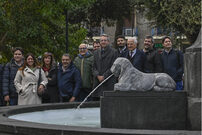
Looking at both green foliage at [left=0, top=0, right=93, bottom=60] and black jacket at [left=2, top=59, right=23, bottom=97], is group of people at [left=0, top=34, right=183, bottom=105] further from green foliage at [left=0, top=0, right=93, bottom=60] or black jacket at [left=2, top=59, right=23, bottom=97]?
green foliage at [left=0, top=0, right=93, bottom=60]

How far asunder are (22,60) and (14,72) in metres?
0.39

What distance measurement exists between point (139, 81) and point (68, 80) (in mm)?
4100

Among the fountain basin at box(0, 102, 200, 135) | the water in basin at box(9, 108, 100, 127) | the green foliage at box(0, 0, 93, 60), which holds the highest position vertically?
the green foliage at box(0, 0, 93, 60)

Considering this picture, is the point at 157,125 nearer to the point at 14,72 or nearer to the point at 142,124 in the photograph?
the point at 142,124

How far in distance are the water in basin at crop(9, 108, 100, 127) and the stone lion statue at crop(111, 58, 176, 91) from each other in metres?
1.04

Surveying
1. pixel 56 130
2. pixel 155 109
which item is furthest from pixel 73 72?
pixel 56 130

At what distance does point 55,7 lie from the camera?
20984 millimetres

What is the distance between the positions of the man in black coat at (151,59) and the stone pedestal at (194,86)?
3.38 meters

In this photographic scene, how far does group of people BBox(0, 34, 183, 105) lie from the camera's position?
37.3 feet

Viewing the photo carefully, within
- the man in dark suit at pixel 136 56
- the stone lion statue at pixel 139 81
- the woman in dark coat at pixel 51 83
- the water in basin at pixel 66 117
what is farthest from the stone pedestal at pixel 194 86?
the woman in dark coat at pixel 51 83

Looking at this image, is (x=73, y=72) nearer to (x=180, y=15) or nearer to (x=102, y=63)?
(x=102, y=63)

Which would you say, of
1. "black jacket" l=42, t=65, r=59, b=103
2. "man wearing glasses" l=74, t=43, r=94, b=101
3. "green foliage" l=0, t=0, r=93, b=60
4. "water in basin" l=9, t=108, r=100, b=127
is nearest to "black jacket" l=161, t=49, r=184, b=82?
"man wearing glasses" l=74, t=43, r=94, b=101

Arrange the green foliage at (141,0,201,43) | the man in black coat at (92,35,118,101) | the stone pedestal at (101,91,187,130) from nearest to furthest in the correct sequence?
the stone pedestal at (101,91,187,130) < the man in black coat at (92,35,118,101) < the green foliage at (141,0,201,43)

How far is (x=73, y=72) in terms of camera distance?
1165 centimetres
